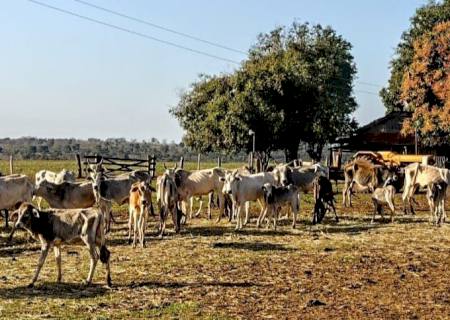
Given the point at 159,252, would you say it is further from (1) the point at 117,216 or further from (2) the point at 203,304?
(1) the point at 117,216

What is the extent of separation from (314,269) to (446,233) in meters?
7.57

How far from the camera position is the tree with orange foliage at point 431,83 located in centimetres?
3994

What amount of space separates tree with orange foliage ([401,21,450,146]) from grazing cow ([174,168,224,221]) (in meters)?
19.8

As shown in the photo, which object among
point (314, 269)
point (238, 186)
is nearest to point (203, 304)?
point (314, 269)

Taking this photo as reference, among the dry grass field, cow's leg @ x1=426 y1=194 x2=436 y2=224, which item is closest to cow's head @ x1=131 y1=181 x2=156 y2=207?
the dry grass field

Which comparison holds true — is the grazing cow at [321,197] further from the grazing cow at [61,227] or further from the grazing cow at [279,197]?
the grazing cow at [61,227]

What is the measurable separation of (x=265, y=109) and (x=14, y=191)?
26532mm

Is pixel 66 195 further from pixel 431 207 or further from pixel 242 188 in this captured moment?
pixel 431 207

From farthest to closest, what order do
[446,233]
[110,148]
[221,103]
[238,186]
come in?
1. [110,148]
2. [221,103]
3. [238,186]
4. [446,233]

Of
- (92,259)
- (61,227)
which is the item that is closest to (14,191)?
(61,227)

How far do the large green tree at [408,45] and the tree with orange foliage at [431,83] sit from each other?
4300 millimetres

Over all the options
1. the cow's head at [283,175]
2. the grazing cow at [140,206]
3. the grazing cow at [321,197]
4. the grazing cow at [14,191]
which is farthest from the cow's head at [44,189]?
the cow's head at [283,175]

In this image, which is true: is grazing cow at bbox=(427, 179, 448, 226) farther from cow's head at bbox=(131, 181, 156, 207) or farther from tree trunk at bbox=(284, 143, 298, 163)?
tree trunk at bbox=(284, 143, 298, 163)

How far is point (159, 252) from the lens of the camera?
16141 millimetres
